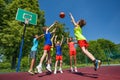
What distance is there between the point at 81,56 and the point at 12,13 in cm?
1221

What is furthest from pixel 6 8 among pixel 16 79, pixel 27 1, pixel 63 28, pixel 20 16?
pixel 16 79

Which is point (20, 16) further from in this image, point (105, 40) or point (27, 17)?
point (105, 40)

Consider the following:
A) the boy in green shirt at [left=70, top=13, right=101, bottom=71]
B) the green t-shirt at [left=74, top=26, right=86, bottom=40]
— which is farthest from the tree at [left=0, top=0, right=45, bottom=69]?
the green t-shirt at [left=74, top=26, right=86, bottom=40]

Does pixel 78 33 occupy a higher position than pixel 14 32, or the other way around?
pixel 14 32

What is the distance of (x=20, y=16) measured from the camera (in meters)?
17.0

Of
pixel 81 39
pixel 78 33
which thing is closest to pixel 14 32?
pixel 78 33

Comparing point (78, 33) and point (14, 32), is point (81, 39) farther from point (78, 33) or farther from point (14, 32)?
point (14, 32)

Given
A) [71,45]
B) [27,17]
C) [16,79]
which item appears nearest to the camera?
[16,79]

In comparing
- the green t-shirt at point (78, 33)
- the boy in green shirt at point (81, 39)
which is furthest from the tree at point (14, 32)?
the green t-shirt at point (78, 33)

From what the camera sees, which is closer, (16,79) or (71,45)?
(16,79)

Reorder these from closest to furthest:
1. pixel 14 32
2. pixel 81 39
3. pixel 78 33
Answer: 1. pixel 81 39
2. pixel 78 33
3. pixel 14 32

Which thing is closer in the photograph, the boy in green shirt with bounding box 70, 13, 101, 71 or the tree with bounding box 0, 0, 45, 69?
the boy in green shirt with bounding box 70, 13, 101, 71

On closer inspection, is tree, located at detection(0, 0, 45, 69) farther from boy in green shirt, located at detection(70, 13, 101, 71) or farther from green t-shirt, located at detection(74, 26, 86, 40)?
green t-shirt, located at detection(74, 26, 86, 40)

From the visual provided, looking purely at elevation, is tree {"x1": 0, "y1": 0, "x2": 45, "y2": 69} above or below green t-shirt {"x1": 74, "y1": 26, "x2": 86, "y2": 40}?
above
